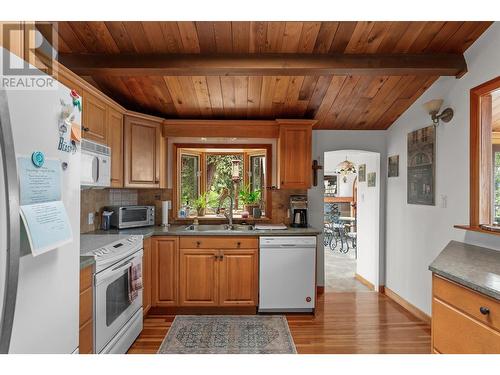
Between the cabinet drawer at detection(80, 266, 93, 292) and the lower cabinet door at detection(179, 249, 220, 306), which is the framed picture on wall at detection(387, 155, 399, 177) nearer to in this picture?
the lower cabinet door at detection(179, 249, 220, 306)

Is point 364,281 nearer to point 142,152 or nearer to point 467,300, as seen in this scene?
point 467,300

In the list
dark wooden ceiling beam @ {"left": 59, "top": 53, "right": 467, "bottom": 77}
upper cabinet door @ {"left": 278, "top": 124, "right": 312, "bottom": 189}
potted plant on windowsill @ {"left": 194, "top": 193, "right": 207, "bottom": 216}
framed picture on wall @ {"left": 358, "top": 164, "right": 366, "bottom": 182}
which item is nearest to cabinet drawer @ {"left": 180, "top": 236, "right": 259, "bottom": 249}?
potted plant on windowsill @ {"left": 194, "top": 193, "right": 207, "bottom": 216}

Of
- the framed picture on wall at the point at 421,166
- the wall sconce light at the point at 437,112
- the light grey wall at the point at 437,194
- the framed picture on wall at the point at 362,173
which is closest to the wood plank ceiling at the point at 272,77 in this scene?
the light grey wall at the point at 437,194

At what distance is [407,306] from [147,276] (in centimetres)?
294

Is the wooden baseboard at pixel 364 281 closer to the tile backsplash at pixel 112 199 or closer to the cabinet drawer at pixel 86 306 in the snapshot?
the tile backsplash at pixel 112 199

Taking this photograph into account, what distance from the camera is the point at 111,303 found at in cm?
214

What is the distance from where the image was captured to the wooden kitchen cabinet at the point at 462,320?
139 cm

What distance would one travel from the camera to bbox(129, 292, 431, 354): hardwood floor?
252 cm

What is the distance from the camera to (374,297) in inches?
147

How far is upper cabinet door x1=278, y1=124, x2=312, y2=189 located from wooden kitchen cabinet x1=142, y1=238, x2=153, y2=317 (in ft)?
5.48

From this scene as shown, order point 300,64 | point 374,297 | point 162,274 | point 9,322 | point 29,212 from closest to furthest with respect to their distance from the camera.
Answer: point 9,322 → point 29,212 → point 300,64 → point 162,274 → point 374,297

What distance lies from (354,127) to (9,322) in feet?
12.7

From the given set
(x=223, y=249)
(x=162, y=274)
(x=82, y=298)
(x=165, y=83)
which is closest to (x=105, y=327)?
(x=82, y=298)
